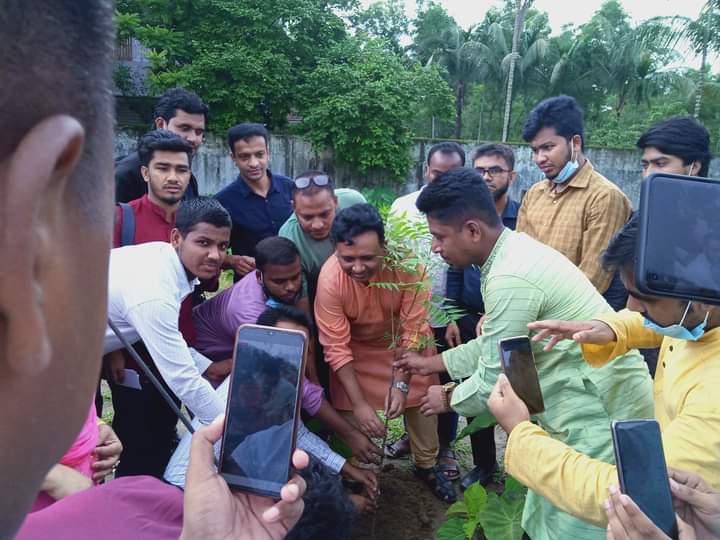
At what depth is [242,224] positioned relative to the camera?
13.6ft

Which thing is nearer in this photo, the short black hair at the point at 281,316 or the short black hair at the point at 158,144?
the short black hair at the point at 281,316

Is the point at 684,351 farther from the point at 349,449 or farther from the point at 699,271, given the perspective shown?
the point at 349,449

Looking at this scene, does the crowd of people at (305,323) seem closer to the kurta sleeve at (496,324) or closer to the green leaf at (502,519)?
the kurta sleeve at (496,324)

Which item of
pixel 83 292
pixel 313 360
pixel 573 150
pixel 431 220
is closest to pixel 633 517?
pixel 83 292

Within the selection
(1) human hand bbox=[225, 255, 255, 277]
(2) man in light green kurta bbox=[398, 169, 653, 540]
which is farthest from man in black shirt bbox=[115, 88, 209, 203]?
(2) man in light green kurta bbox=[398, 169, 653, 540]

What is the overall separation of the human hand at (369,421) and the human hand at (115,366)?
125 cm

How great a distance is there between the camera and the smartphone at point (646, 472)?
1.41 meters

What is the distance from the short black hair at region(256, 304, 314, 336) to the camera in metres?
2.88

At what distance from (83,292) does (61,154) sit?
160 mm

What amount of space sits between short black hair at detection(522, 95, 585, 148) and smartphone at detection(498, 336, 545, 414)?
7.39 feet

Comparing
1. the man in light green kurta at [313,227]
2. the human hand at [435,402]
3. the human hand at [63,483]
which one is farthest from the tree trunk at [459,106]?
the human hand at [63,483]

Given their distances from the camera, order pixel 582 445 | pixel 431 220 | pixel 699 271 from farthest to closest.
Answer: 1. pixel 431 220
2. pixel 582 445
3. pixel 699 271

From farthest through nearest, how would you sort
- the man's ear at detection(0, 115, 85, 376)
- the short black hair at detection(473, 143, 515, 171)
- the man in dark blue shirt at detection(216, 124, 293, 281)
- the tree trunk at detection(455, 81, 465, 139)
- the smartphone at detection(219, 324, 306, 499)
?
the tree trunk at detection(455, 81, 465, 139) < the short black hair at detection(473, 143, 515, 171) < the man in dark blue shirt at detection(216, 124, 293, 281) < the smartphone at detection(219, 324, 306, 499) < the man's ear at detection(0, 115, 85, 376)

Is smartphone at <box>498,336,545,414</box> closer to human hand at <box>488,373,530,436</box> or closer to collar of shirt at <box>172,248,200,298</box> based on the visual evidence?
human hand at <box>488,373,530,436</box>
